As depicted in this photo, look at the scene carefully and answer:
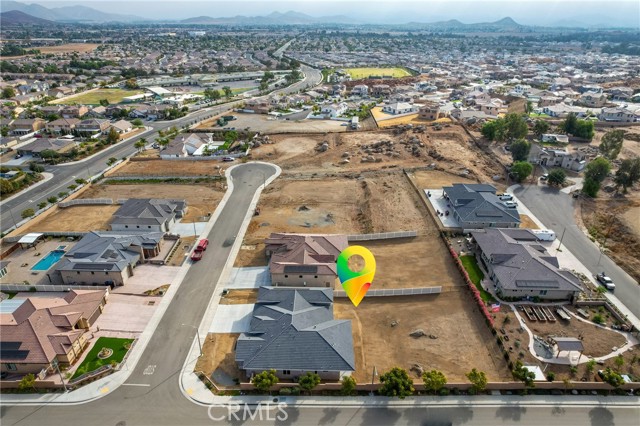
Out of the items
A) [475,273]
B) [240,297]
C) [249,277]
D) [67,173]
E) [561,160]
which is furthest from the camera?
[67,173]

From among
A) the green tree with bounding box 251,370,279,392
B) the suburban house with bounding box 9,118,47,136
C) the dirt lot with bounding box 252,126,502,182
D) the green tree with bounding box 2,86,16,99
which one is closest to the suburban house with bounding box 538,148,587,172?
the dirt lot with bounding box 252,126,502,182

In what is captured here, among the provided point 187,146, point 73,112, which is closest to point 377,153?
point 187,146

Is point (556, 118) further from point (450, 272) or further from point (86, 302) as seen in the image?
point (86, 302)

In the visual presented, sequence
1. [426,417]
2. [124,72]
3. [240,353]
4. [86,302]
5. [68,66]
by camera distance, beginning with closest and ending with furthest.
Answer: [426,417] → [240,353] → [86,302] → [124,72] → [68,66]

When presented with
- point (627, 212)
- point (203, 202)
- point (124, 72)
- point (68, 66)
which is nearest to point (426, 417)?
point (203, 202)

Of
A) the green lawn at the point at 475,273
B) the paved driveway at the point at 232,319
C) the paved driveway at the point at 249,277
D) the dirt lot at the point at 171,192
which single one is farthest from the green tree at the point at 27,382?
the green lawn at the point at 475,273

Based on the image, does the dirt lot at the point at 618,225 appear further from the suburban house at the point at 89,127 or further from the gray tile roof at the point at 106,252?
the suburban house at the point at 89,127

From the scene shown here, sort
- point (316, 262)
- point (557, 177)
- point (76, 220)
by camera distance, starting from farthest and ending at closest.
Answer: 1. point (557, 177)
2. point (76, 220)
3. point (316, 262)

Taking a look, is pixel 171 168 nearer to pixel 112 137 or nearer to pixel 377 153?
pixel 112 137
